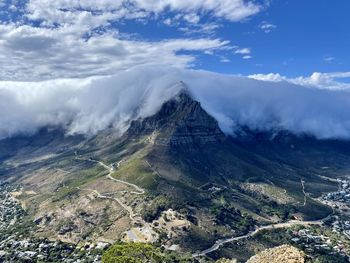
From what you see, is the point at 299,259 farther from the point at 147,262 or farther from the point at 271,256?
the point at 147,262

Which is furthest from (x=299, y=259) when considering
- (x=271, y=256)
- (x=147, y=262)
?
(x=147, y=262)

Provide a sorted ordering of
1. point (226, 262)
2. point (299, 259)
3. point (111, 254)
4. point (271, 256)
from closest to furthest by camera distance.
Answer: point (299, 259)
point (271, 256)
point (226, 262)
point (111, 254)

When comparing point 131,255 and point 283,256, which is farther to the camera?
point 131,255

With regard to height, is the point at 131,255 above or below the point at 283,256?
below

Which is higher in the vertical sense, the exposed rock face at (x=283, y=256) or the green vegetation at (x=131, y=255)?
the exposed rock face at (x=283, y=256)

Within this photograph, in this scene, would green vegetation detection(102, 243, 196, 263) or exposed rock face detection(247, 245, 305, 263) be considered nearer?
exposed rock face detection(247, 245, 305, 263)

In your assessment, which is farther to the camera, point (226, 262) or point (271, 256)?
point (226, 262)

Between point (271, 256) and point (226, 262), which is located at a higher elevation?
point (271, 256)

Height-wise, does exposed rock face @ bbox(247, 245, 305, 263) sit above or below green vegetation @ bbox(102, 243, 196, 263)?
above
